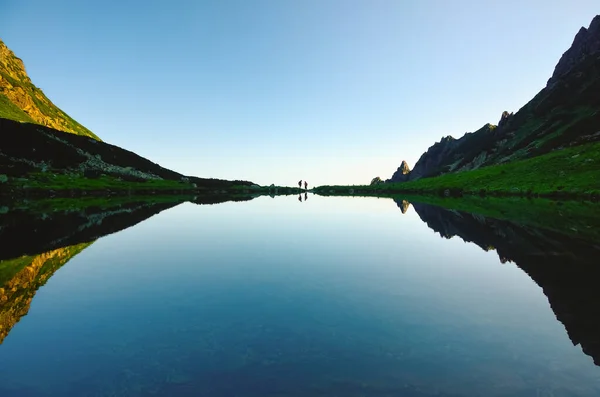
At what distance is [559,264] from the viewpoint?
69.8ft

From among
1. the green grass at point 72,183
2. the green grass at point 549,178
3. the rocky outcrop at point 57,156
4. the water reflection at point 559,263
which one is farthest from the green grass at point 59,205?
the green grass at point 549,178

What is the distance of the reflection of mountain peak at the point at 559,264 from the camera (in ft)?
40.3

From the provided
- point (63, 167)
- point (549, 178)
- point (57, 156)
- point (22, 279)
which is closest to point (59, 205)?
point (22, 279)

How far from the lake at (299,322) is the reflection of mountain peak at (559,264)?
4.1 inches

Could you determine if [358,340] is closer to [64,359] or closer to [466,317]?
[466,317]

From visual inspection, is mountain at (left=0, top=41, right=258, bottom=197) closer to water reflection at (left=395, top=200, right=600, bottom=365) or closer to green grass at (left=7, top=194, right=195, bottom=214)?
green grass at (left=7, top=194, right=195, bottom=214)

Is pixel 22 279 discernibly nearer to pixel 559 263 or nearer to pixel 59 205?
pixel 559 263

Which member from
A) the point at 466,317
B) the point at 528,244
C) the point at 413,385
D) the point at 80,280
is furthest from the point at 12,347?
the point at 528,244

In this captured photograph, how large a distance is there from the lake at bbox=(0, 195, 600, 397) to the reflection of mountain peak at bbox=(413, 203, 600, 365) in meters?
0.11

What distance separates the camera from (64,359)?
977cm

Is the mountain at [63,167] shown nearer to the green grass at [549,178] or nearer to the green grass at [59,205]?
the green grass at [59,205]

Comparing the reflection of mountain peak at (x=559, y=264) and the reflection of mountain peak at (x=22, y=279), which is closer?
the reflection of mountain peak at (x=559, y=264)

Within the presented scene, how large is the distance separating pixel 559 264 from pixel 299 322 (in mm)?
17876

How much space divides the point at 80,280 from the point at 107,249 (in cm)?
971
